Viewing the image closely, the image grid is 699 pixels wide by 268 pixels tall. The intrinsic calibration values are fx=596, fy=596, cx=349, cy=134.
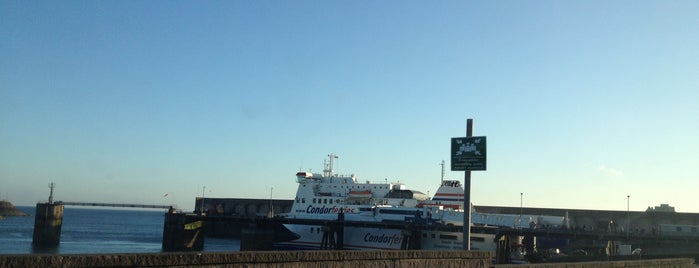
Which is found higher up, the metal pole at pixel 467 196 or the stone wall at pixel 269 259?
the metal pole at pixel 467 196

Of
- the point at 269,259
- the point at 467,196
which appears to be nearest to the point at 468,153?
the point at 467,196

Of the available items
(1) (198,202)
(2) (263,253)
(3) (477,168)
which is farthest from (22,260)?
(1) (198,202)

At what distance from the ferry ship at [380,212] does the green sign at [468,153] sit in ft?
108

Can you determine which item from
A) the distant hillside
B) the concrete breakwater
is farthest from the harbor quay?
the distant hillside

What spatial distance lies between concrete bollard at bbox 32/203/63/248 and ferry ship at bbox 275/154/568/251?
76.9 ft

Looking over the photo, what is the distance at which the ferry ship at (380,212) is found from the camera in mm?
52125

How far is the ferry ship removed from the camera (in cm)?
5212

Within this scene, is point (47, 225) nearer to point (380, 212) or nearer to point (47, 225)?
point (47, 225)

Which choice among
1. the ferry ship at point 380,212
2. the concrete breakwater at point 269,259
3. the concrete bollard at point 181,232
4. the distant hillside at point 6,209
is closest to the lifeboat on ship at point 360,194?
the ferry ship at point 380,212

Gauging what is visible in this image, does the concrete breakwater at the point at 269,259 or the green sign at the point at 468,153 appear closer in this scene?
the concrete breakwater at the point at 269,259

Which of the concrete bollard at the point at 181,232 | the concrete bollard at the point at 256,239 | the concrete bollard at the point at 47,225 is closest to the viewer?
the concrete bollard at the point at 256,239

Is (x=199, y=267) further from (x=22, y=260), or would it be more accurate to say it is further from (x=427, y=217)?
(x=427, y=217)

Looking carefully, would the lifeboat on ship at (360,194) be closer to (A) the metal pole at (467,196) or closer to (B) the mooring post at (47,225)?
(B) the mooring post at (47,225)

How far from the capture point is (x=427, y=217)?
53375mm
